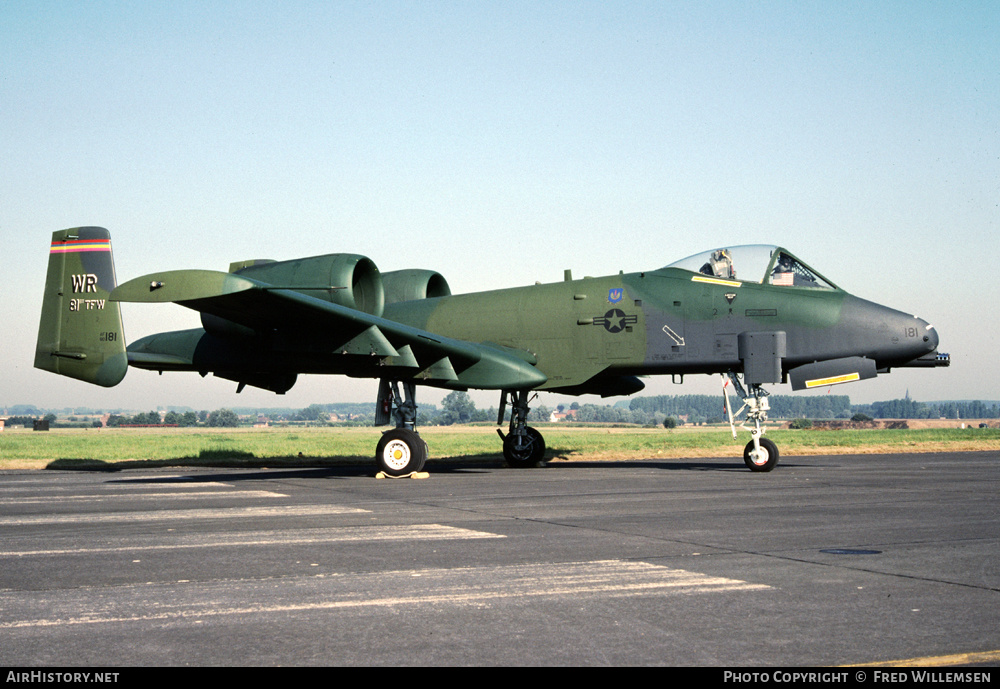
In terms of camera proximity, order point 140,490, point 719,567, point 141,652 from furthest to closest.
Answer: point 140,490 < point 719,567 < point 141,652

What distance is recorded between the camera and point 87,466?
69.2 feet

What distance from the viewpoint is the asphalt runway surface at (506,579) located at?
4.54 meters

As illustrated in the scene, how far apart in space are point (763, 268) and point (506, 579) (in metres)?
13.0

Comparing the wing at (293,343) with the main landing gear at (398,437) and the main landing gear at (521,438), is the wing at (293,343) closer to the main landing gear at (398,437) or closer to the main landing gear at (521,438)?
the main landing gear at (398,437)

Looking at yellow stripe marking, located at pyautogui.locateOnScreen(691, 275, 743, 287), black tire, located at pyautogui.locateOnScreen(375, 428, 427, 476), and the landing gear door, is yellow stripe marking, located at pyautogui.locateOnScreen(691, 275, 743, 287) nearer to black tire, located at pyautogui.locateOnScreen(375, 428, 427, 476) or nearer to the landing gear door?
the landing gear door

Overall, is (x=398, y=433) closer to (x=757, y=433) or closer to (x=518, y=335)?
(x=518, y=335)

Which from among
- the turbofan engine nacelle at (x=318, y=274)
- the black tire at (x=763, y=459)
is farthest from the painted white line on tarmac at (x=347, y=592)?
the black tire at (x=763, y=459)

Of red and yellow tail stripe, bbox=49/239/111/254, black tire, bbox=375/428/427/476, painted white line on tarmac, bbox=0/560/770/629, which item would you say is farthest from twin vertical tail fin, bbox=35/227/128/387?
painted white line on tarmac, bbox=0/560/770/629

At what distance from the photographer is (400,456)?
16.7 metres

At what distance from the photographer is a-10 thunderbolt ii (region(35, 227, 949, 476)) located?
16.7 metres

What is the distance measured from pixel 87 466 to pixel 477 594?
18.0 meters

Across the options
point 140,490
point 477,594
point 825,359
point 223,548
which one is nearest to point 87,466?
point 140,490

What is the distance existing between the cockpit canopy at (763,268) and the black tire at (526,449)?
5322mm

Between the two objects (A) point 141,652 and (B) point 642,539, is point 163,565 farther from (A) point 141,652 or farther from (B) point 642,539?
(B) point 642,539
